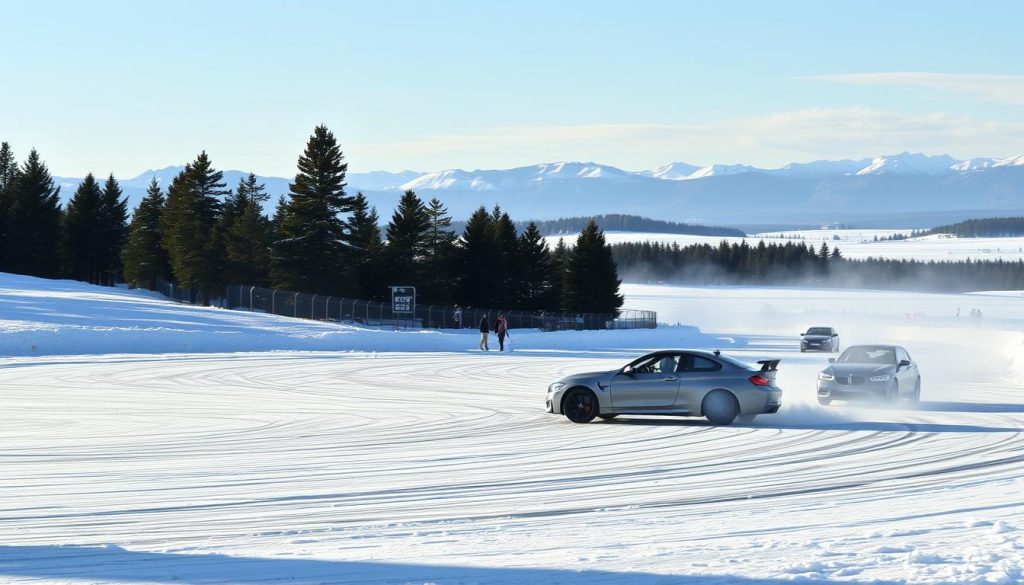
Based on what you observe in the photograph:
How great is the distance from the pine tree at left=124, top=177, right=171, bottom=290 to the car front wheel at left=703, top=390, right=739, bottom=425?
90.4 meters

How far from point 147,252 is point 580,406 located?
299 feet

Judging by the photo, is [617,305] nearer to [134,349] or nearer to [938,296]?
[134,349]

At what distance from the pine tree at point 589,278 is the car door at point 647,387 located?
80.8 m

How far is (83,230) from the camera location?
104875 millimetres

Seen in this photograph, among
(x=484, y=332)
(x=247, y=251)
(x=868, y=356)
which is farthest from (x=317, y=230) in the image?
(x=868, y=356)

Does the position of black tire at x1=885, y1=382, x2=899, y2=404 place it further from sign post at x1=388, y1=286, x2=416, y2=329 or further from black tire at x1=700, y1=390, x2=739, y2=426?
sign post at x1=388, y1=286, x2=416, y2=329

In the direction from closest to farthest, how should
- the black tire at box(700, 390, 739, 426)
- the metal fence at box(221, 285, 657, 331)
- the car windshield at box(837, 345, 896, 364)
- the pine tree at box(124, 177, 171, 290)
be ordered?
the black tire at box(700, 390, 739, 426)
the car windshield at box(837, 345, 896, 364)
the metal fence at box(221, 285, 657, 331)
the pine tree at box(124, 177, 171, 290)

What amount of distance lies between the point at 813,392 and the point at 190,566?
804 inches

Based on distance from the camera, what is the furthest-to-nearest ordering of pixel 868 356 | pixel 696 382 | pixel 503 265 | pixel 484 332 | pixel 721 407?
pixel 503 265, pixel 484 332, pixel 868 356, pixel 696 382, pixel 721 407

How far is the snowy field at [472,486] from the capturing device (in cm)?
871

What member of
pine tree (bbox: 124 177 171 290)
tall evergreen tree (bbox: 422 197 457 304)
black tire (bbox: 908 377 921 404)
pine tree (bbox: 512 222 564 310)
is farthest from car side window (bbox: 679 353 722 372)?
pine tree (bbox: 124 177 171 290)

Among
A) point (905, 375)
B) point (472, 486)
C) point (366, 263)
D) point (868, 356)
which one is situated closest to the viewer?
point (472, 486)

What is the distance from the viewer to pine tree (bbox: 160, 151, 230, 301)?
87938 mm

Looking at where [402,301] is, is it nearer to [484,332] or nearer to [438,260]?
[484,332]
